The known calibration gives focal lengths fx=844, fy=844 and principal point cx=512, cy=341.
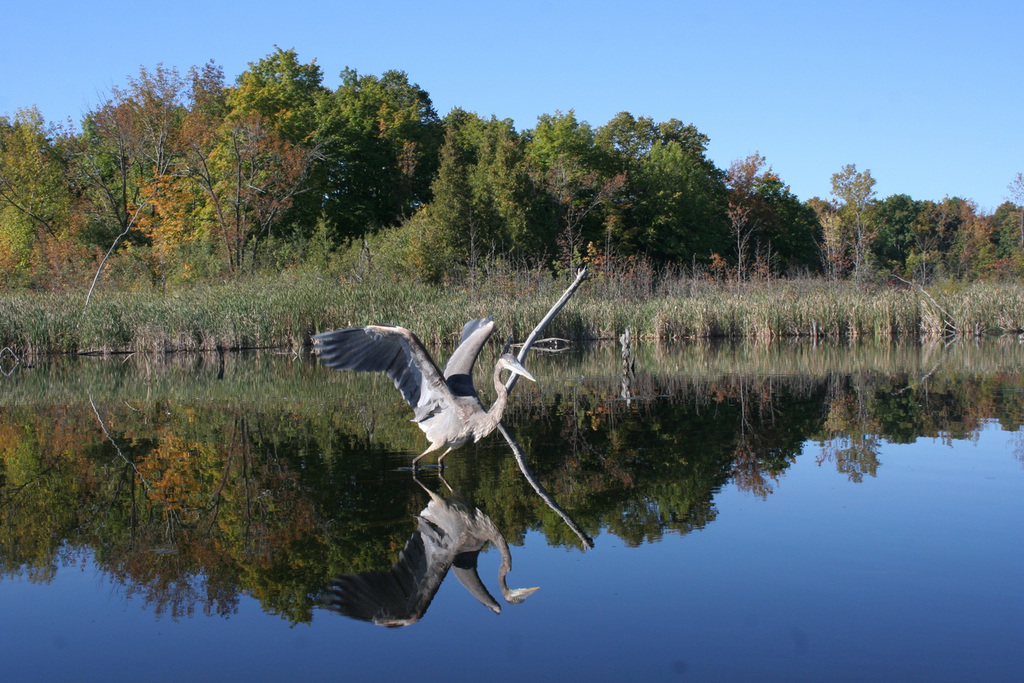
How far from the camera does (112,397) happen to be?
10.8 meters

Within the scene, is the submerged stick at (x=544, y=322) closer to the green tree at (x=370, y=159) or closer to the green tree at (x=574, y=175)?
the green tree at (x=574, y=175)

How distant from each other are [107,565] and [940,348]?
56.9 feet

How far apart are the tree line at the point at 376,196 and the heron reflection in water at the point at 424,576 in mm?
21670

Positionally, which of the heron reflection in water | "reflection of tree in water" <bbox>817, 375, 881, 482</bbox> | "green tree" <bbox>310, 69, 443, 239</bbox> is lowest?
"reflection of tree in water" <bbox>817, 375, 881, 482</bbox>

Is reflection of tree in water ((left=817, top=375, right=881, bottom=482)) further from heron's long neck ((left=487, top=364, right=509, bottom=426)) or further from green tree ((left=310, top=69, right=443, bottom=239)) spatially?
green tree ((left=310, top=69, right=443, bottom=239))

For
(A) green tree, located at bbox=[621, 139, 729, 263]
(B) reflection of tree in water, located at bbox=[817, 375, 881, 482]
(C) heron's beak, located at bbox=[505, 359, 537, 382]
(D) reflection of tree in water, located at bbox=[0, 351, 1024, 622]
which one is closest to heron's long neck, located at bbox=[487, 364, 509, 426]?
(C) heron's beak, located at bbox=[505, 359, 537, 382]

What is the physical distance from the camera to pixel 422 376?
604 centimetres

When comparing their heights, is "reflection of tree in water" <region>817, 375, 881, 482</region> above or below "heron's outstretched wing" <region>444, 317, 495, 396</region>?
below

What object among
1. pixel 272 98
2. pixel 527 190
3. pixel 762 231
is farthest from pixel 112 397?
pixel 762 231

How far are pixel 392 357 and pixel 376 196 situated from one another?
122 feet

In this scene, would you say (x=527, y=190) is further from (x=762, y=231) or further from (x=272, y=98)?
(x=762, y=231)

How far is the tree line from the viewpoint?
106 ft

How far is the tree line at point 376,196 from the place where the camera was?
106 ft

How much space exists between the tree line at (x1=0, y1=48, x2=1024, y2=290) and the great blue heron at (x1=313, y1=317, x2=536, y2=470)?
20.1 m
